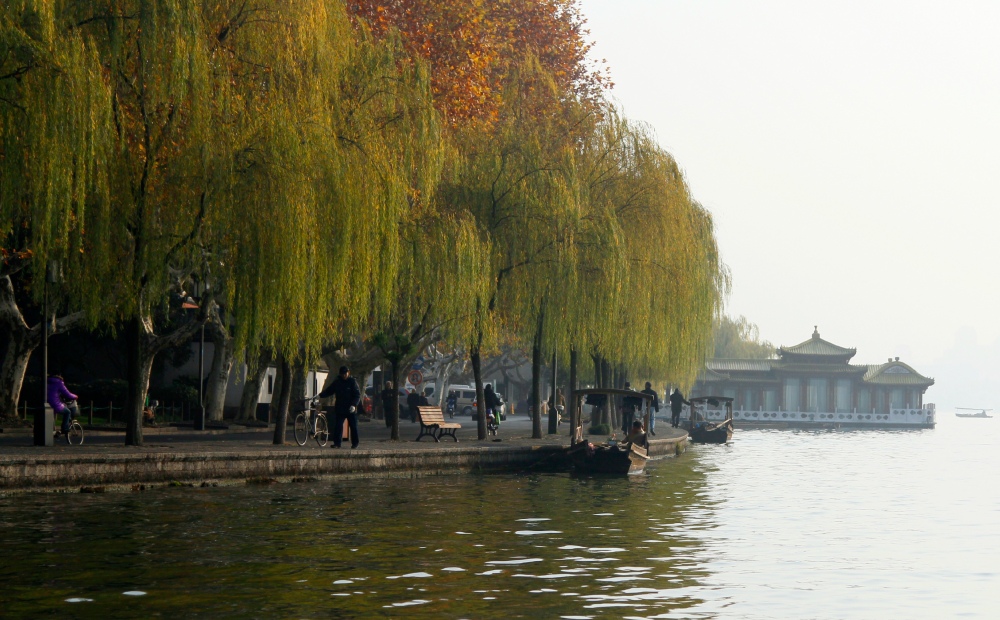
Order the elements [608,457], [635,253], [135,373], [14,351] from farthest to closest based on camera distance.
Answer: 1. [635,253]
2. [608,457]
3. [14,351]
4. [135,373]

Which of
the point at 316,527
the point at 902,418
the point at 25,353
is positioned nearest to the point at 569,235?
the point at 25,353

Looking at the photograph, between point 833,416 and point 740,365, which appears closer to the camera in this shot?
point 833,416

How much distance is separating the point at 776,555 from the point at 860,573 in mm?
1584

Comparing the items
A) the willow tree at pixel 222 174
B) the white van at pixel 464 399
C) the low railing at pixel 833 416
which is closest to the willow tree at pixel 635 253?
the willow tree at pixel 222 174

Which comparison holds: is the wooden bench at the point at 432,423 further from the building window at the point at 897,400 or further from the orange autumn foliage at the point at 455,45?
the building window at the point at 897,400

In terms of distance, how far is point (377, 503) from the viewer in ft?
72.3

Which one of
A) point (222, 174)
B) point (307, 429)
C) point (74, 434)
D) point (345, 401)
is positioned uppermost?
point (222, 174)

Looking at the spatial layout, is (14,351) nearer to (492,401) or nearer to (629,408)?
(492,401)

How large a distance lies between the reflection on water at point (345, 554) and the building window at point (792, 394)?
8215cm

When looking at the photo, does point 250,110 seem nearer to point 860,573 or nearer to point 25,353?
point 25,353

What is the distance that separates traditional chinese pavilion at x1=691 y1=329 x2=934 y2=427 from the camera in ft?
342

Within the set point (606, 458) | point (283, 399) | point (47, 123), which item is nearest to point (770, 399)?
point (606, 458)

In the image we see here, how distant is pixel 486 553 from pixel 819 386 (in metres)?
91.4

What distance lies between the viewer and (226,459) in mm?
24219
